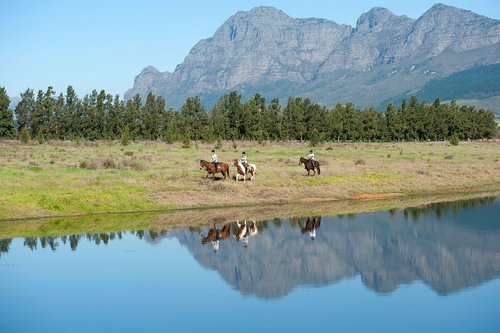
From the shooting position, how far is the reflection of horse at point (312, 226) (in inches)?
1519

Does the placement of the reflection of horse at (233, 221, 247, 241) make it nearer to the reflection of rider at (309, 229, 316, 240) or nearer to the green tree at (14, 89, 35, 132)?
the reflection of rider at (309, 229, 316, 240)

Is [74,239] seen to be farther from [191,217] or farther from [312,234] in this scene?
[312,234]

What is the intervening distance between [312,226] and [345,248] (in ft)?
22.2

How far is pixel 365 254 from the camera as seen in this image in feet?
108

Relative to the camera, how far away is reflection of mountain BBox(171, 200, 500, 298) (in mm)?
27656

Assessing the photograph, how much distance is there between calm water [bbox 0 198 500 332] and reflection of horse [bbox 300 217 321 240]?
12 centimetres

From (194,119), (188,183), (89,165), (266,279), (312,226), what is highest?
(194,119)

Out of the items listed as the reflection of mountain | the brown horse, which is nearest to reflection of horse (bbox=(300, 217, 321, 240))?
the reflection of mountain

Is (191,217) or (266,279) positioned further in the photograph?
(191,217)

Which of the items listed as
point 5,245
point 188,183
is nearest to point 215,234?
point 5,245

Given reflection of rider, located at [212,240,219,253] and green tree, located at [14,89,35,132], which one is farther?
green tree, located at [14,89,35,132]

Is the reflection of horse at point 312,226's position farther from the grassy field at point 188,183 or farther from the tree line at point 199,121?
the tree line at point 199,121

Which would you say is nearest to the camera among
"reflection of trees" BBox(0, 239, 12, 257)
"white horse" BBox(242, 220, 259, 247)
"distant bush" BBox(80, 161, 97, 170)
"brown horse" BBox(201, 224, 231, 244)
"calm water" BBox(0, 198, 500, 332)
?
"calm water" BBox(0, 198, 500, 332)

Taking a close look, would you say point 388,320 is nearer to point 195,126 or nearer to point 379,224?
point 379,224
